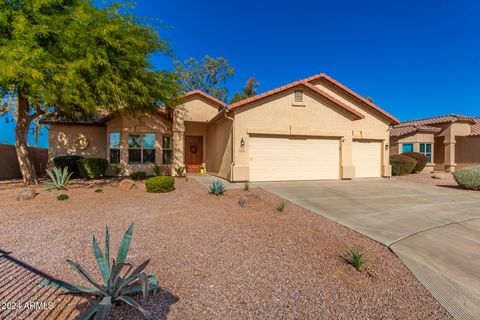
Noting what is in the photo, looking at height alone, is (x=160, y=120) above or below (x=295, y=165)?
above

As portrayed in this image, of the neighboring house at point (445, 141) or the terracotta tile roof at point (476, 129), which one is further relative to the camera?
the terracotta tile roof at point (476, 129)

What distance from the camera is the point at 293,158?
40.1ft

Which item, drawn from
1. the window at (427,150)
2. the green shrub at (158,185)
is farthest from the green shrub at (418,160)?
the green shrub at (158,185)

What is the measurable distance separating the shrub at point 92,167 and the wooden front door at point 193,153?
529cm

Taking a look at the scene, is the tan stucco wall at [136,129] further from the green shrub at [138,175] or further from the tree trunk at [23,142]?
the tree trunk at [23,142]

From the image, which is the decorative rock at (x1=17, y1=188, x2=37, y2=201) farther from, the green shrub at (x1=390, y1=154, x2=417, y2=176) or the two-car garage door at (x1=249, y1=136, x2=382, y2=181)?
the green shrub at (x1=390, y1=154, x2=417, y2=176)

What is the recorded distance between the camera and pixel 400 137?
62.2 feet

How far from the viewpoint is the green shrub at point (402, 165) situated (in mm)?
15961

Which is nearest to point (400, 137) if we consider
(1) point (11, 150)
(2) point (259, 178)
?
(2) point (259, 178)

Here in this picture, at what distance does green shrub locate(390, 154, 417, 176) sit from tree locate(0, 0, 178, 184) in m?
16.3

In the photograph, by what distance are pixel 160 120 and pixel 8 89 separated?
23.3 feet

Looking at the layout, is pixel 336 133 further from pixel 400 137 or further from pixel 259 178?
pixel 400 137

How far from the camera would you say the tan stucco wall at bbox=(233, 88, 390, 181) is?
11.3 m

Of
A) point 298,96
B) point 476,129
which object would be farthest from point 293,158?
point 476,129
